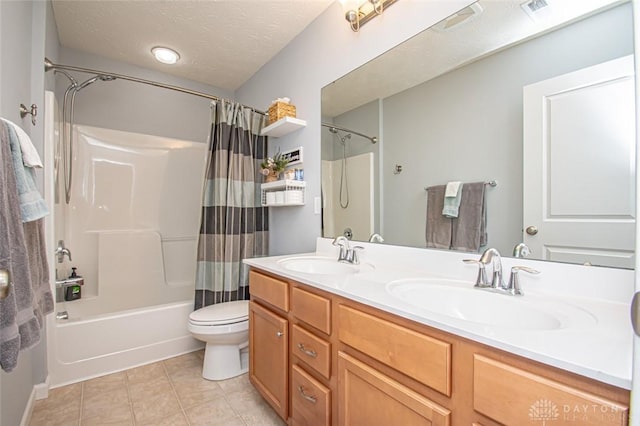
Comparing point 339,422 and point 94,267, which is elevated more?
point 94,267

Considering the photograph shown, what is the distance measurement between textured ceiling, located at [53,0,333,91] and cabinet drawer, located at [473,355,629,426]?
7.06ft

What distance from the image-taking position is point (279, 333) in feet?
4.48

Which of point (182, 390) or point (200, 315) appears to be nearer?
point (182, 390)

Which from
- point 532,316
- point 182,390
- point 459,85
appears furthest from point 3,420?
point 459,85

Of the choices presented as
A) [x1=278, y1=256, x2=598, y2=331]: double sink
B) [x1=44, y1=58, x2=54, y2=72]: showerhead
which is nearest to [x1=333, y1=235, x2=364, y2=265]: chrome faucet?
[x1=278, y1=256, x2=598, y2=331]: double sink

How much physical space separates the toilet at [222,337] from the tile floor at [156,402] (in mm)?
67

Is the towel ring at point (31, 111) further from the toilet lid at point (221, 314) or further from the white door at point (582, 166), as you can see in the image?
the white door at point (582, 166)

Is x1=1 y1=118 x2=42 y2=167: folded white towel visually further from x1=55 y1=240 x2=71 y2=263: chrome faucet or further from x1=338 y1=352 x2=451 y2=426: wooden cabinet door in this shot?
x1=55 y1=240 x2=71 y2=263: chrome faucet

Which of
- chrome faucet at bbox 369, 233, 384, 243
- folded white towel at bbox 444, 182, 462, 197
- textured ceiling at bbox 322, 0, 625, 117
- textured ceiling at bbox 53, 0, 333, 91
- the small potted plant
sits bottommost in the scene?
chrome faucet at bbox 369, 233, 384, 243

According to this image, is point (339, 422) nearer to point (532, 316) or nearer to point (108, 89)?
point (532, 316)

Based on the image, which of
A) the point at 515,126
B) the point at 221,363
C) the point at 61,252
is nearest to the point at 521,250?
the point at 515,126

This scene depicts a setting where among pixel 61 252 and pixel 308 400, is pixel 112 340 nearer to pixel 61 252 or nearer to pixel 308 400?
pixel 61 252

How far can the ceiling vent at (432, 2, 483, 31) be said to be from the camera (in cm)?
118

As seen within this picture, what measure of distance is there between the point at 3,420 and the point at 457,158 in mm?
2167
